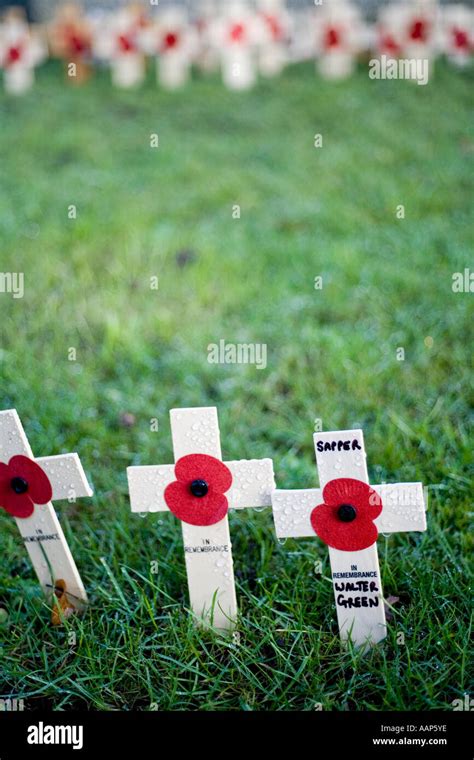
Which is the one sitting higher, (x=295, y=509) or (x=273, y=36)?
(x=273, y=36)

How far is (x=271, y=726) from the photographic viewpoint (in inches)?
75.0

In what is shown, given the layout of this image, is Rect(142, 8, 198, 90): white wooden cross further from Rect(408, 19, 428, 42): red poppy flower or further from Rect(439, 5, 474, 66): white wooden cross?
Rect(439, 5, 474, 66): white wooden cross

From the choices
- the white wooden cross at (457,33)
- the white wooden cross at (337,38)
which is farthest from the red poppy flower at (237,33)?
the white wooden cross at (457,33)

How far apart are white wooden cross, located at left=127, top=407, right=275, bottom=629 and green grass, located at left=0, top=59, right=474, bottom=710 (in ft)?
0.30

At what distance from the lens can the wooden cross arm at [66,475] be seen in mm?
2062

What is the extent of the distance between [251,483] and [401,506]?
395 mm

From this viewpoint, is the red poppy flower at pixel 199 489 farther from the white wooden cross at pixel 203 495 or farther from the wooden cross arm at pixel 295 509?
the wooden cross arm at pixel 295 509

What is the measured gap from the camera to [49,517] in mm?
2119

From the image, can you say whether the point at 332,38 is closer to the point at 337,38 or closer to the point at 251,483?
the point at 337,38

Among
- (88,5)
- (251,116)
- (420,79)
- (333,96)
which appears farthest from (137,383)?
(88,5)

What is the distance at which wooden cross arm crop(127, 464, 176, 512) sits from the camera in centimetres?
207

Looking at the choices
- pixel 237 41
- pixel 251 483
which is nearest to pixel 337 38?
pixel 237 41

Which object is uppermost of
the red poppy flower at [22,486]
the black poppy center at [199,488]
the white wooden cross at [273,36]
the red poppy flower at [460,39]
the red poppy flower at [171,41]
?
the white wooden cross at [273,36]

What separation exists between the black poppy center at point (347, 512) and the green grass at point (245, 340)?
33 centimetres
